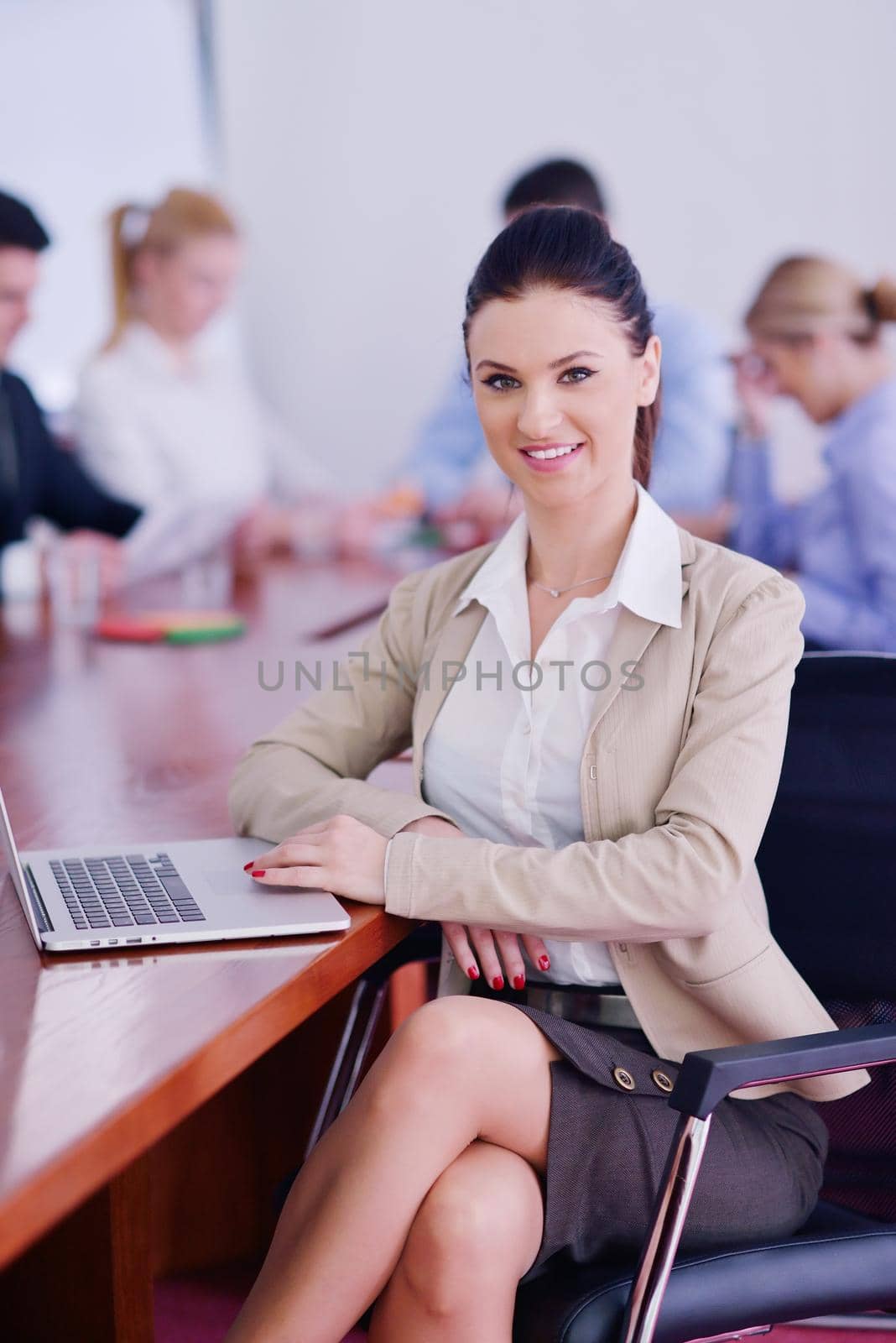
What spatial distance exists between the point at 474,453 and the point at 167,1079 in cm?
316

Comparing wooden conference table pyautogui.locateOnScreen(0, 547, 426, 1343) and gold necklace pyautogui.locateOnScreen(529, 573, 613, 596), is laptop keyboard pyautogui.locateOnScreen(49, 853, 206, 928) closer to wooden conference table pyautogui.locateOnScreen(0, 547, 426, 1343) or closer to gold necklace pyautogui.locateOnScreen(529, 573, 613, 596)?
wooden conference table pyautogui.locateOnScreen(0, 547, 426, 1343)

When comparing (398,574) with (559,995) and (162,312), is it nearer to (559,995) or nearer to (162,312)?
(162,312)

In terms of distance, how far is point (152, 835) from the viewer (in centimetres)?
154

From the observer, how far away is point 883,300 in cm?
288

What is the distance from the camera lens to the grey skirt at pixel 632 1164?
1.24 meters

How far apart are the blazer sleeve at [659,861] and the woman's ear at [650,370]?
35 centimetres

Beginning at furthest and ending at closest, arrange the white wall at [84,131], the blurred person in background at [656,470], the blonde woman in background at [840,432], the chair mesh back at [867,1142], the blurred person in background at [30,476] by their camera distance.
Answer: the white wall at [84,131], the blurred person in background at [656,470], the blurred person in background at [30,476], the blonde woman in background at [840,432], the chair mesh back at [867,1142]

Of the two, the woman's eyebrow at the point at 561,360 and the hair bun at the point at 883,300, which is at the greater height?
the hair bun at the point at 883,300

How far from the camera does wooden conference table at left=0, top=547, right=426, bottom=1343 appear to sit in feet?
3.01

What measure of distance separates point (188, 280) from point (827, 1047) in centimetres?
312

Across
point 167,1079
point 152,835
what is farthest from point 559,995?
point 167,1079

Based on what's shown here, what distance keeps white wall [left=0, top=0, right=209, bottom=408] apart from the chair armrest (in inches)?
170

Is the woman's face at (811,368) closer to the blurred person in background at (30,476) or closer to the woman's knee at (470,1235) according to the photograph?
the blurred person in background at (30,476)

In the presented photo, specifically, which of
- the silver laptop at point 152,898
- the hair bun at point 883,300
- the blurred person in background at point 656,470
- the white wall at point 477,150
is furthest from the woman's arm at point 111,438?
the silver laptop at point 152,898
